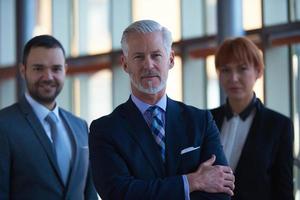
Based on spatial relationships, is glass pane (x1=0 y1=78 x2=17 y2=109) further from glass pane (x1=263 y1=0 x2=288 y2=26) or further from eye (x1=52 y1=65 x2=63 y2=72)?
eye (x1=52 y1=65 x2=63 y2=72)

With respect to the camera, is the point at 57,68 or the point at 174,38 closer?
the point at 57,68

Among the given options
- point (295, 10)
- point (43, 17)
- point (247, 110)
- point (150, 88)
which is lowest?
point (247, 110)

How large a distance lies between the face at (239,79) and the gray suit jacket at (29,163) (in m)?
0.78

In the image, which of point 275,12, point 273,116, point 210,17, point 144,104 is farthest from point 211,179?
point 210,17

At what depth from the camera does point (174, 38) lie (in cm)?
680

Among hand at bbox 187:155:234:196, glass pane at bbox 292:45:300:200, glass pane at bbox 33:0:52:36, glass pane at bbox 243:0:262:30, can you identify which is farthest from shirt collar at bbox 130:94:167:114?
glass pane at bbox 33:0:52:36

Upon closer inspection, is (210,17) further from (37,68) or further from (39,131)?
(39,131)

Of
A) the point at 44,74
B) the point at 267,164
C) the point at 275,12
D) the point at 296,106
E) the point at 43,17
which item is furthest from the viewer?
the point at 43,17

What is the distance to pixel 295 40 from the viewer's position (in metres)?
5.65

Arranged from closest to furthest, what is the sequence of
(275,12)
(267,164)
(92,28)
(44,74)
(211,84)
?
(267,164), (44,74), (275,12), (211,84), (92,28)

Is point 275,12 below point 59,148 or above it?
above

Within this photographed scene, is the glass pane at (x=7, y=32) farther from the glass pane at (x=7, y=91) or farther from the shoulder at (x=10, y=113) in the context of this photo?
the shoulder at (x=10, y=113)

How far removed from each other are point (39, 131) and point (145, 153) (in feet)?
3.67

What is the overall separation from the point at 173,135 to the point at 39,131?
3.62ft
